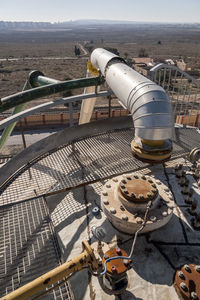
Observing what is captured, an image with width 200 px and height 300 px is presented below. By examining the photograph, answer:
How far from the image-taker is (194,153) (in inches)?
412

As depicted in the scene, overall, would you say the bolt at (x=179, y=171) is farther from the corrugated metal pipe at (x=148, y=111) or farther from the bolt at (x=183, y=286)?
the bolt at (x=183, y=286)

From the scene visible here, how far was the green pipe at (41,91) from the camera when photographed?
11.9 meters

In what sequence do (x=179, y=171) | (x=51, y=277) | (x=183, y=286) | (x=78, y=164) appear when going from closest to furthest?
(x=51, y=277), (x=183, y=286), (x=179, y=171), (x=78, y=164)

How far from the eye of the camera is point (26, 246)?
7.14 meters

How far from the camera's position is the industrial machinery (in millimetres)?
6102

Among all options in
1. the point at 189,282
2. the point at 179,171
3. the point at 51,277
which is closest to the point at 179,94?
the point at 179,171

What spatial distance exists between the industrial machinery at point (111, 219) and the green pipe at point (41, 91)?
0.43ft

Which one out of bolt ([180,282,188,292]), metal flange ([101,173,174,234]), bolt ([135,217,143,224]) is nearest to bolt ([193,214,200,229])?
metal flange ([101,173,174,234])

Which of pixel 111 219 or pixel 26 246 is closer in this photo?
pixel 26 246

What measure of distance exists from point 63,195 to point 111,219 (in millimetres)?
3550

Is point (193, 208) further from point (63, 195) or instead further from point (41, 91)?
point (41, 91)

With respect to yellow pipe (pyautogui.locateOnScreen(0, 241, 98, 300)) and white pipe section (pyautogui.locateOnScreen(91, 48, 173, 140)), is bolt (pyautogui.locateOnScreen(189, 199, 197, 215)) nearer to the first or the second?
white pipe section (pyautogui.locateOnScreen(91, 48, 173, 140))

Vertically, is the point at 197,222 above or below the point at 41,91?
below

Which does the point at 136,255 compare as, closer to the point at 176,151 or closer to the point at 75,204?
the point at 75,204
